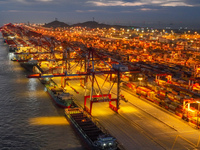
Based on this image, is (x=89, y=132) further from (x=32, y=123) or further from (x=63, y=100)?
(x=63, y=100)

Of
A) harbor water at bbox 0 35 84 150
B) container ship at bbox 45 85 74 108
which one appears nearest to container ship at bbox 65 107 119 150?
harbor water at bbox 0 35 84 150

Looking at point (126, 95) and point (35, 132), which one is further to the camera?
point (126, 95)

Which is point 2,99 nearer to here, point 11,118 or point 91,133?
point 11,118

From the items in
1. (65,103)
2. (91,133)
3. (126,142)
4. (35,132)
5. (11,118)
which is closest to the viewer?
(126,142)

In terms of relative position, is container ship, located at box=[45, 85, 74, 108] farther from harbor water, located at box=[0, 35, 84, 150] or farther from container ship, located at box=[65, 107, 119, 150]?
container ship, located at box=[65, 107, 119, 150]

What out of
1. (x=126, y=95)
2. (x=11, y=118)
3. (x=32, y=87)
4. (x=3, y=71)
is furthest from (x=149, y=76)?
(x=3, y=71)

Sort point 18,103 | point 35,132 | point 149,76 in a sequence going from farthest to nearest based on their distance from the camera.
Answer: point 149,76
point 18,103
point 35,132
